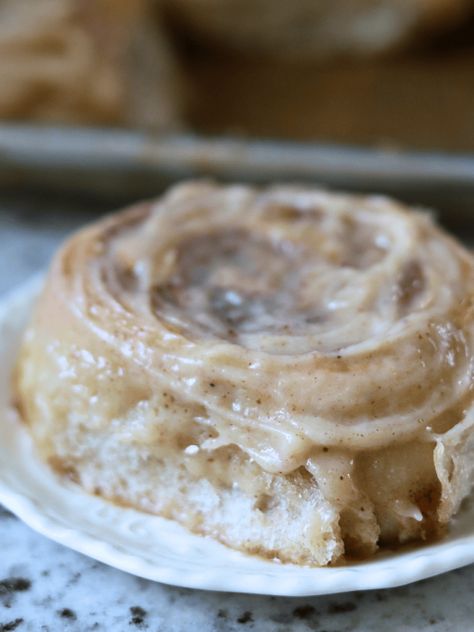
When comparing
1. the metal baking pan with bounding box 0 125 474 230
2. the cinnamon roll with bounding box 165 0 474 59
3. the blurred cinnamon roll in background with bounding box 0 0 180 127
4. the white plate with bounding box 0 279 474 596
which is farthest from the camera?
the cinnamon roll with bounding box 165 0 474 59

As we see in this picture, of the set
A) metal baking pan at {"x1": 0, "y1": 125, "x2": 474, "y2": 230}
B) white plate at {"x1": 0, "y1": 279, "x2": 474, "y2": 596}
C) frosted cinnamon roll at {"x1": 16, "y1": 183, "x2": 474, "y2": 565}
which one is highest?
frosted cinnamon roll at {"x1": 16, "y1": 183, "x2": 474, "y2": 565}

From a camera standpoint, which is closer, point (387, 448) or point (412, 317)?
point (387, 448)

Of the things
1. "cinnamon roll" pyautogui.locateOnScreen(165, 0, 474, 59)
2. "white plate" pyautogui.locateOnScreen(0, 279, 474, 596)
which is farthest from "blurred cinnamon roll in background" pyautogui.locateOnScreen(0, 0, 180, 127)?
"white plate" pyautogui.locateOnScreen(0, 279, 474, 596)

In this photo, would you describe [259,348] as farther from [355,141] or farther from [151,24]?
[151,24]

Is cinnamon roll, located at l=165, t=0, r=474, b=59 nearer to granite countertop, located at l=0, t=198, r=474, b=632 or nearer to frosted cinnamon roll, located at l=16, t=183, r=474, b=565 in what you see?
frosted cinnamon roll, located at l=16, t=183, r=474, b=565

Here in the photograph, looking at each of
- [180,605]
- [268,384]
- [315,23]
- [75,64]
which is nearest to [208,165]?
[75,64]

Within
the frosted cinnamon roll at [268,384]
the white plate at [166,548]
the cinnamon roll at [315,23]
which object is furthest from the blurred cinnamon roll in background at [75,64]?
the white plate at [166,548]

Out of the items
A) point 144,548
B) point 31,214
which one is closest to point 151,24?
point 31,214
